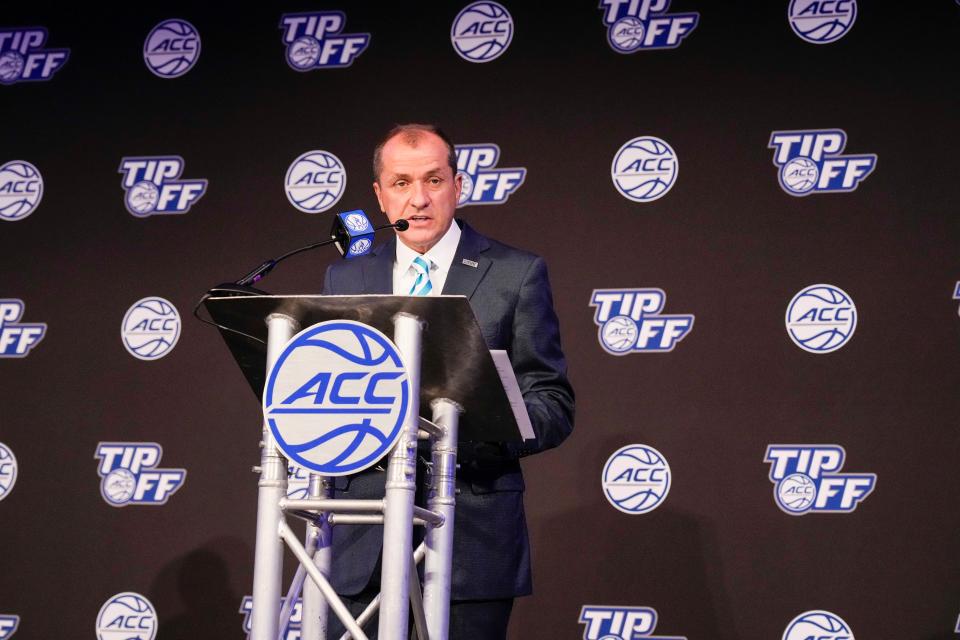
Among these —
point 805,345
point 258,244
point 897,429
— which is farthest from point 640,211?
point 258,244

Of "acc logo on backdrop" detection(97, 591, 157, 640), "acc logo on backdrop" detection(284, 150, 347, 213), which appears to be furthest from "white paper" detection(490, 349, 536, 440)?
"acc logo on backdrop" detection(97, 591, 157, 640)

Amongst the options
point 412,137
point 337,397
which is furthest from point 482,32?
point 337,397

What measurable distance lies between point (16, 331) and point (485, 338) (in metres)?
2.95

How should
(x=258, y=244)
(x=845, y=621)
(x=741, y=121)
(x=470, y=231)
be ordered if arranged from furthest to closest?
(x=258, y=244)
(x=741, y=121)
(x=845, y=621)
(x=470, y=231)

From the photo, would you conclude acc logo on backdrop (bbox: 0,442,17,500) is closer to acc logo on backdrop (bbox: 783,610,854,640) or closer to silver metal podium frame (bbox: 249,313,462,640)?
silver metal podium frame (bbox: 249,313,462,640)

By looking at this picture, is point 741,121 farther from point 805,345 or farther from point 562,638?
point 562,638

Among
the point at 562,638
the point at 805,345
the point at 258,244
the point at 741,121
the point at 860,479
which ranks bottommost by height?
the point at 562,638

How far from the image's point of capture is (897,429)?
364 cm

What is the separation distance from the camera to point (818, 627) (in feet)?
11.7

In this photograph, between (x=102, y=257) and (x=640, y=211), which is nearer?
(x=640, y=211)

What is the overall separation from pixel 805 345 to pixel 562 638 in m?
1.34

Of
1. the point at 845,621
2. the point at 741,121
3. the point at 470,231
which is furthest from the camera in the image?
the point at 741,121

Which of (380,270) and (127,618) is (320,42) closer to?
(380,270)

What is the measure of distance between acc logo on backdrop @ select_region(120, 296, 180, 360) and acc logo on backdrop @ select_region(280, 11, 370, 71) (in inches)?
43.9
